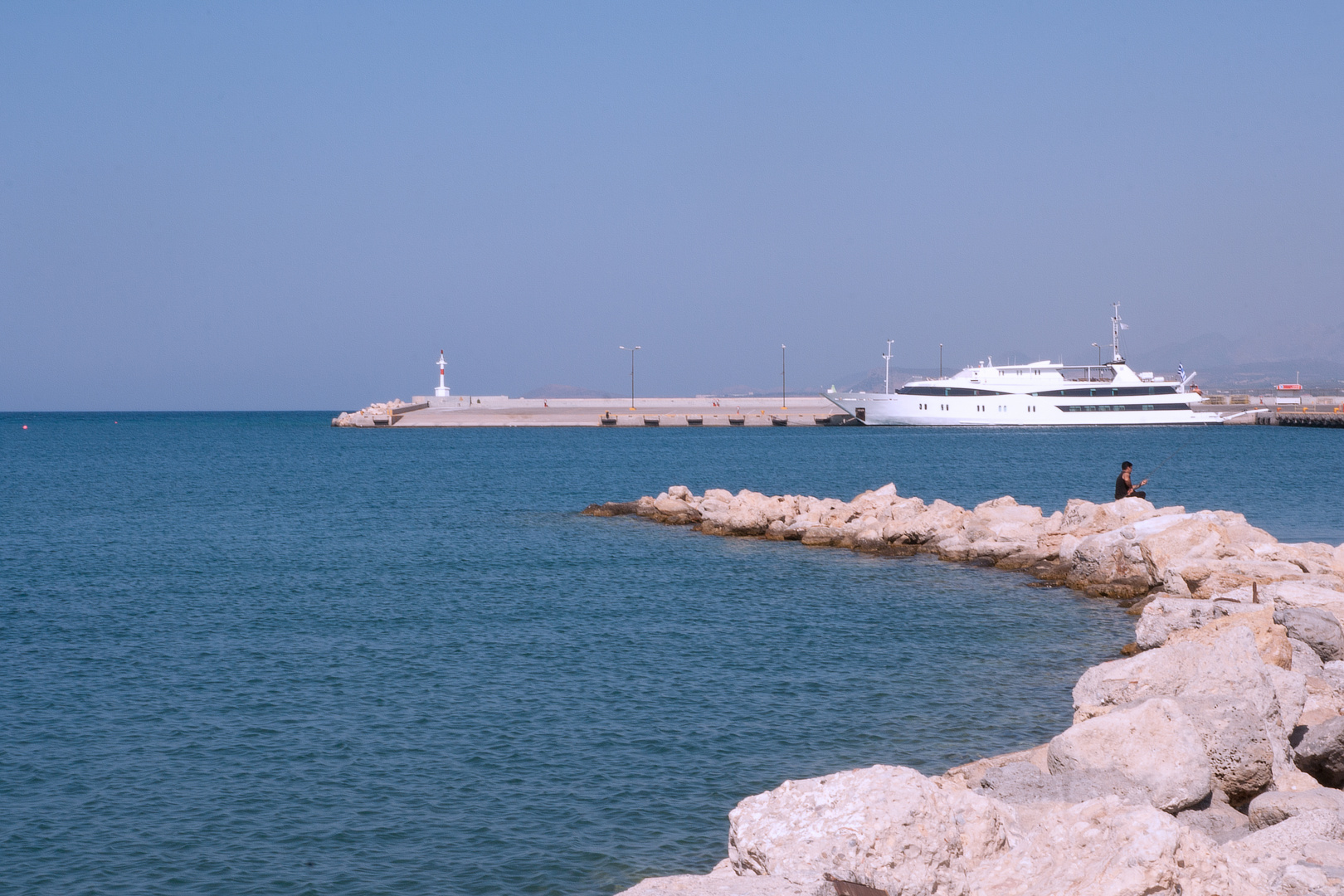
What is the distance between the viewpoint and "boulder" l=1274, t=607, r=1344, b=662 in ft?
34.4

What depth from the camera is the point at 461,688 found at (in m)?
12.1

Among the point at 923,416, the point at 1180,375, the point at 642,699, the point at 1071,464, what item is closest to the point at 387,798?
the point at 642,699

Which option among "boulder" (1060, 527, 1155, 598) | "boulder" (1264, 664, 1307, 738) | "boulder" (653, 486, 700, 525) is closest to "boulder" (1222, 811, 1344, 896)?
"boulder" (1264, 664, 1307, 738)

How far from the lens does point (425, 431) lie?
311ft

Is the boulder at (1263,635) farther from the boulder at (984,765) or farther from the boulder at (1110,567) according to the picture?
the boulder at (1110,567)

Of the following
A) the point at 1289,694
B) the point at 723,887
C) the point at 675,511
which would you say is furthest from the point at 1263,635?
the point at 675,511

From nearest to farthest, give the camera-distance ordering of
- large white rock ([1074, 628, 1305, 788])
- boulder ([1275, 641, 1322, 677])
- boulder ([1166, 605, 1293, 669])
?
1. large white rock ([1074, 628, 1305, 788])
2. boulder ([1166, 605, 1293, 669])
3. boulder ([1275, 641, 1322, 677])

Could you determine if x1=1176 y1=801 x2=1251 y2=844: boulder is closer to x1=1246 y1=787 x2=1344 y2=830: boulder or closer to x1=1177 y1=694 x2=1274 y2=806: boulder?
x1=1246 y1=787 x2=1344 y2=830: boulder

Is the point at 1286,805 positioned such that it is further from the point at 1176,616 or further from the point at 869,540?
the point at 869,540

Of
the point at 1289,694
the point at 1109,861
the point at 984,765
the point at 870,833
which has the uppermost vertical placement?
the point at 870,833

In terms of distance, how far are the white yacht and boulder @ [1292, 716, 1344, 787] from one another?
7566 centimetres

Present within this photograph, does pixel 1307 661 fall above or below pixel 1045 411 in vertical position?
below

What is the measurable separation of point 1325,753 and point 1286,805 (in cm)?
171

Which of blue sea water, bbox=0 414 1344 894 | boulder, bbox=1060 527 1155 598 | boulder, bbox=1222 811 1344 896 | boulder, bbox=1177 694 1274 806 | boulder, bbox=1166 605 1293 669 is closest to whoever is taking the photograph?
boulder, bbox=1222 811 1344 896
